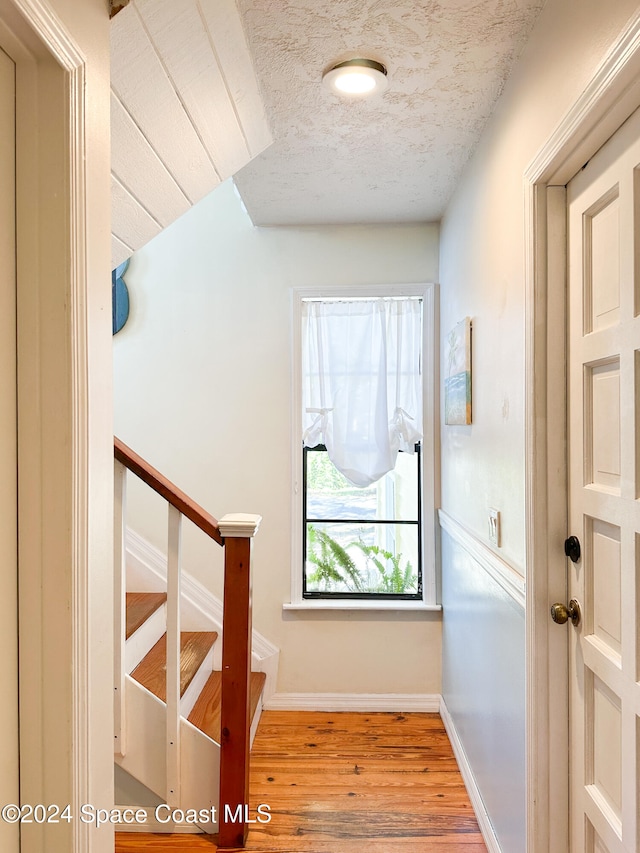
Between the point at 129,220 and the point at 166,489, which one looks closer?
the point at 129,220

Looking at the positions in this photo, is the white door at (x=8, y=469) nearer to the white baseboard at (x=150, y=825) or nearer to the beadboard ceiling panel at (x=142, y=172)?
the beadboard ceiling panel at (x=142, y=172)

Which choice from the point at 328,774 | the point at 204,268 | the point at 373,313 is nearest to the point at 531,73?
the point at 373,313

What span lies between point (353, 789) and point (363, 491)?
1.27 metres

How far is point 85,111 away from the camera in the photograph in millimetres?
849

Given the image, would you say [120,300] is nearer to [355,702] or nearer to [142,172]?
[142,172]

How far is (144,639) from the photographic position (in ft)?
7.11

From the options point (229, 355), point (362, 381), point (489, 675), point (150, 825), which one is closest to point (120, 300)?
point (229, 355)

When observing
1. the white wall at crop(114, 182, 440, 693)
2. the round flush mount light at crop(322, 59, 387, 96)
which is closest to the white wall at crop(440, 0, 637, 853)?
the round flush mount light at crop(322, 59, 387, 96)

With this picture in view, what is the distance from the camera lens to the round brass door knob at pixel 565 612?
129 cm

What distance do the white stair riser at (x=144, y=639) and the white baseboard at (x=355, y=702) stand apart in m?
0.72

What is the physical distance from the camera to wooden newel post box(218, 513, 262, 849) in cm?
171

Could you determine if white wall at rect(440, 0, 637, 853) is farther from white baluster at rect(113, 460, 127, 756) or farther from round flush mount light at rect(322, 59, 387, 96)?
white baluster at rect(113, 460, 127, 756)

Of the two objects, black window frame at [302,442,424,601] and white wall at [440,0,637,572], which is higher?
white wall at [440,0,637,572]

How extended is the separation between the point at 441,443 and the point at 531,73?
1.61 m
